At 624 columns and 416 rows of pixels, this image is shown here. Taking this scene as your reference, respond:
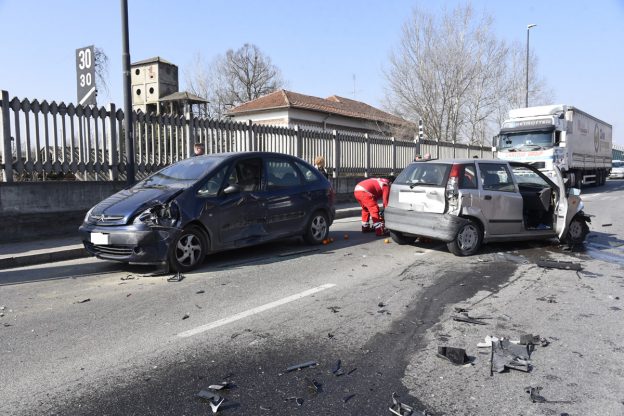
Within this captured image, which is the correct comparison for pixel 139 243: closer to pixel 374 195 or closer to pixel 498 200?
pixel 374 195

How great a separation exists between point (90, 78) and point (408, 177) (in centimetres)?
673

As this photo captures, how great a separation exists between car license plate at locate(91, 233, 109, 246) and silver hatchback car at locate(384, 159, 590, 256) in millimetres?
4700

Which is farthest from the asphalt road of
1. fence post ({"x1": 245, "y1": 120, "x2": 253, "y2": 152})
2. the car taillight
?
fence post ({"x1": 245, "y1": 120, "x2": 253, "y2": 152})

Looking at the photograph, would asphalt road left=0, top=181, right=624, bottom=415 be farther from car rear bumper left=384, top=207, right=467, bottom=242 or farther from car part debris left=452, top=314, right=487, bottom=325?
car rear bumper left=384, top=207, right=467, bottom=242

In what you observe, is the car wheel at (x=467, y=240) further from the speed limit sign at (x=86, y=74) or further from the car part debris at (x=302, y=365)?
the speed limit sign at (x=86, y=74)

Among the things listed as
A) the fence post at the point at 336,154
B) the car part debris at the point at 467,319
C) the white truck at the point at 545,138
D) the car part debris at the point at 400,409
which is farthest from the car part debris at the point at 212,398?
Result: the white truck at the point at 545,138

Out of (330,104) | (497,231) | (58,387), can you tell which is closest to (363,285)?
(497,231)

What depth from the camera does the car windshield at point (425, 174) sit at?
25.7 ft

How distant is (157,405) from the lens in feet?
10.1

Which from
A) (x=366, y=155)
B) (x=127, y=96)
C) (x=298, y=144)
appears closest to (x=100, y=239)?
(x=127, y=96)

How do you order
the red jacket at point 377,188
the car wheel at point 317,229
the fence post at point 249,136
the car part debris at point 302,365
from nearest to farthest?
the car part debris at point 302,365, the car wheel at point 317,229, the red jacket at point 377,188, the fence post at point 249,136

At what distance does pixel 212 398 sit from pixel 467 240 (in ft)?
18.6

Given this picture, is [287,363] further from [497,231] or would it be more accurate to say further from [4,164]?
[4,164]

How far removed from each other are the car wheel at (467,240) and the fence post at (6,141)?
26.0 feet
